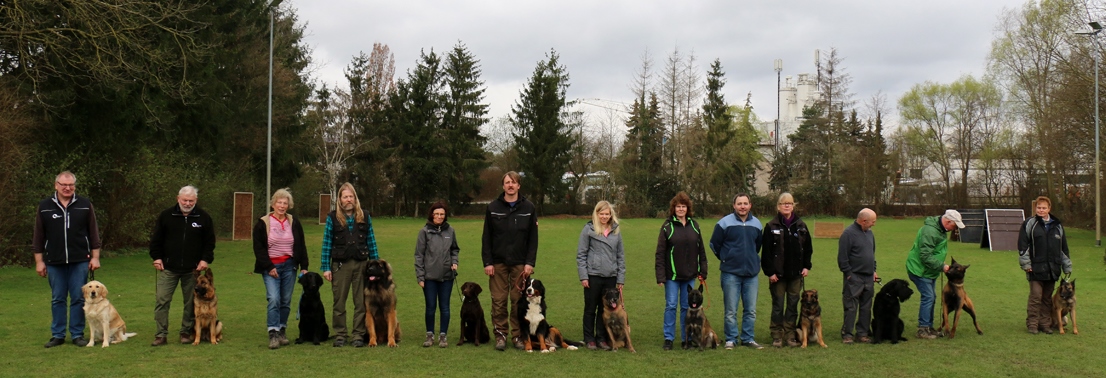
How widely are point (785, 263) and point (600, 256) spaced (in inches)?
70.7

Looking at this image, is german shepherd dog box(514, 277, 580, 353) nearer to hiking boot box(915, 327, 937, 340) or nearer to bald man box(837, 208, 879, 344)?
bald man box(837, 208, 879, 344)

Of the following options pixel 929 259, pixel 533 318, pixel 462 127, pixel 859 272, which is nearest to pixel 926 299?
pixel 929 259

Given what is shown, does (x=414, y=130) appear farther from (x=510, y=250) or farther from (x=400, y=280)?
(x=510, y=250)

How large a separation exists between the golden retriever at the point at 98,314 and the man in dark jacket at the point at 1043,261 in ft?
31.0

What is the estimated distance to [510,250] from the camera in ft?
24.1

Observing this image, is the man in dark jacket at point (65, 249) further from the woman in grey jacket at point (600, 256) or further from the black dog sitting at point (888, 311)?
the black dog sitting at point (888, 311)

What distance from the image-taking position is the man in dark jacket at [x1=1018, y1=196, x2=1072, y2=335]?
8.51 metres

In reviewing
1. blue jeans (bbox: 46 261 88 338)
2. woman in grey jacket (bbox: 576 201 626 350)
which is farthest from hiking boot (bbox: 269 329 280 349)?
woman in grey jacket (bbox: 576 201 626 350)

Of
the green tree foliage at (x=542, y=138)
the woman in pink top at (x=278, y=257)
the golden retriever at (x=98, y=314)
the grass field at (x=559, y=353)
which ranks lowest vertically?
the grass field at (x=559, y=353)

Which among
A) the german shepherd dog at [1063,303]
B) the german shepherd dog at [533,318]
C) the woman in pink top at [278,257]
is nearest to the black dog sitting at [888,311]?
the german shepherd dog at [1063,303]

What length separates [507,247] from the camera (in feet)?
24.0

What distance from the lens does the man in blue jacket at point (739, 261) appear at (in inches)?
293

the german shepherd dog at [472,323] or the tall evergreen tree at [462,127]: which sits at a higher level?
the tall evergreen tree at [462,127]

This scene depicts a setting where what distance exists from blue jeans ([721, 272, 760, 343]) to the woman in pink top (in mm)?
4072
